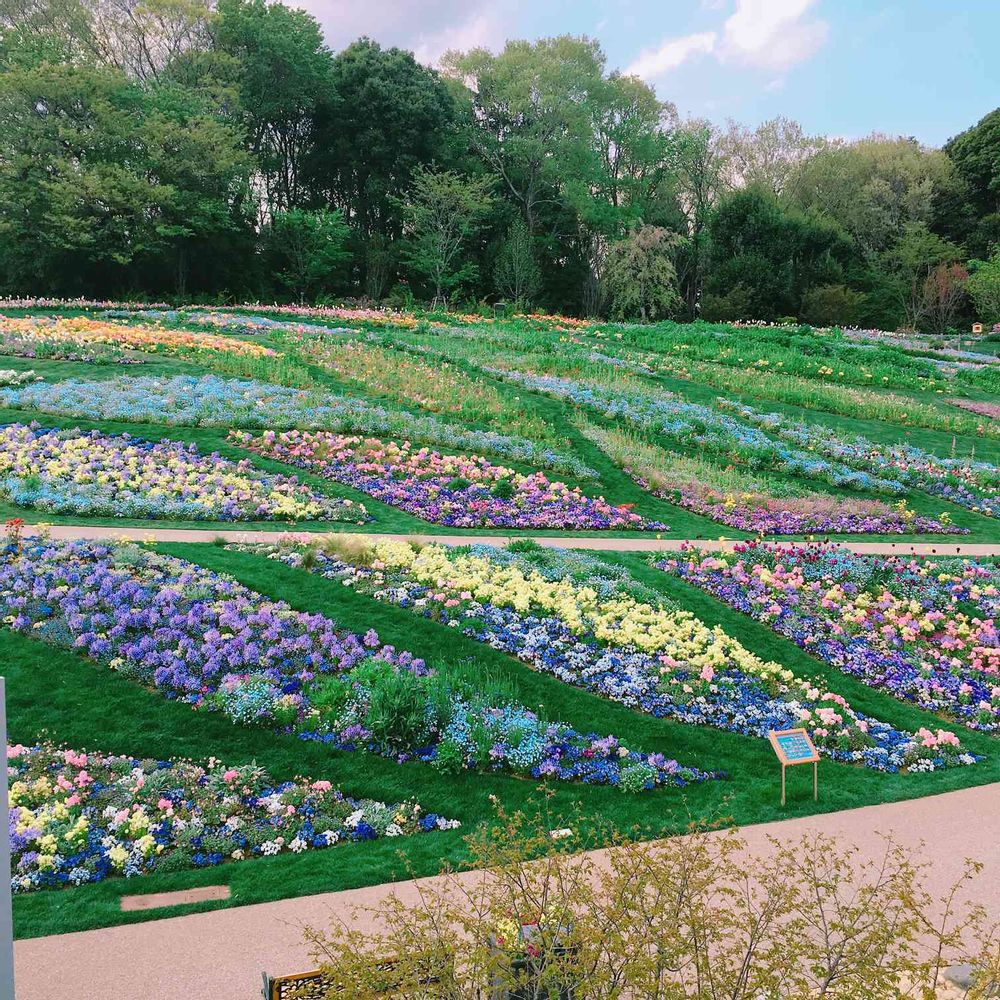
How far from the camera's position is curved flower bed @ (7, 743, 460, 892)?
19.4ft

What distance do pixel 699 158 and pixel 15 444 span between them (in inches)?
1772

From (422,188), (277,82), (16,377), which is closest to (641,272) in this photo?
(422,188)

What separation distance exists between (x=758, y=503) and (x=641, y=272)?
29.1 metres

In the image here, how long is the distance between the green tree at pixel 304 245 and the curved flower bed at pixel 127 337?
15627mm

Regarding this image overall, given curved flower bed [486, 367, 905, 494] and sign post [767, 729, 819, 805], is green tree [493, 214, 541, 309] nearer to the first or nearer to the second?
curved flower bed [486, 367, 905, 494]

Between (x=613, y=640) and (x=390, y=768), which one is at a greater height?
(x=613, y=640)

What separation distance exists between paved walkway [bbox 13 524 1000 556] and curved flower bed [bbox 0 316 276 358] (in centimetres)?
930

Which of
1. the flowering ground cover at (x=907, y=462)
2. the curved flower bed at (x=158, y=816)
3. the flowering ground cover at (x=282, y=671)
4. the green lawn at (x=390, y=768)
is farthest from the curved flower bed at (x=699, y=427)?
the curved flower bed at (x=158, y=816)

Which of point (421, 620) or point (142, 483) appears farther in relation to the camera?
point (142, 483)

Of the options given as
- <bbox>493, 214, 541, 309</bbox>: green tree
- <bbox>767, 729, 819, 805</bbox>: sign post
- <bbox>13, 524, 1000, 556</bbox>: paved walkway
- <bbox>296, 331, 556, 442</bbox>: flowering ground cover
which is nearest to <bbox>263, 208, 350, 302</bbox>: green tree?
<bbox>493, 214, 541, 309</bbox>: green tree

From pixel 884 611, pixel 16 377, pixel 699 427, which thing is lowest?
pixel 884 611

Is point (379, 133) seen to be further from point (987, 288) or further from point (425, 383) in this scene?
point (987, 288)

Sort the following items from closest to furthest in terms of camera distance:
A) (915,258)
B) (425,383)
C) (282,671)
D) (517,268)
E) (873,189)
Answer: (282,671), (425,383), (517,268), (915,258), (873,189)

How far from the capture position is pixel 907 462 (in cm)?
1748
